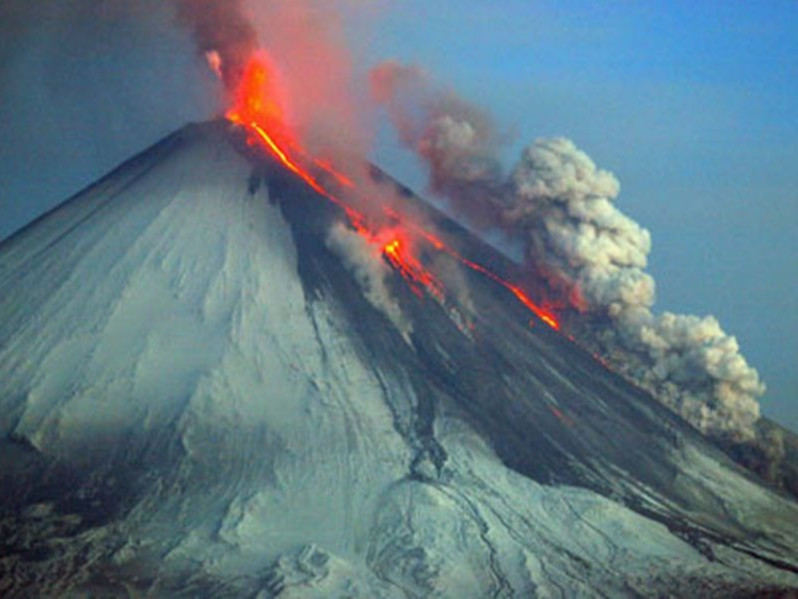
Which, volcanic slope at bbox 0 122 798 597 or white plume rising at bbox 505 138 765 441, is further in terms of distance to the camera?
white plume rising at bbox 505 138 765 441

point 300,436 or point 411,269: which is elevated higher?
point 411,269

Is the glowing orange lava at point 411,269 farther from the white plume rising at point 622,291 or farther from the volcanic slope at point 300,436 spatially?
the white plume rising at point 622,291

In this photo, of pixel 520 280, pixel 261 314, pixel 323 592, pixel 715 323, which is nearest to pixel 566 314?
pixel 520 280

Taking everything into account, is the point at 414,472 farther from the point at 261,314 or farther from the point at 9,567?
the point at 9,567

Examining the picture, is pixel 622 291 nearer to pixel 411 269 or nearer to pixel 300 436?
pixel 411 269

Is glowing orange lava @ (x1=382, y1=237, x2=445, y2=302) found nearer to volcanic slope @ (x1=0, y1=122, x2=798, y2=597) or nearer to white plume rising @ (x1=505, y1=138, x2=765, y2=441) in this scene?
volcanic slope @ (x1=0, y1=122, x2=798, y2=597)

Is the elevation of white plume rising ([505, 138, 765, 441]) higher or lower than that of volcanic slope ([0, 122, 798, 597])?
higher

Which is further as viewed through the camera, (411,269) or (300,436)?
(411,269)

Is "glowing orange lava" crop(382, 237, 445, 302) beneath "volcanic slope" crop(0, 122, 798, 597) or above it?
above

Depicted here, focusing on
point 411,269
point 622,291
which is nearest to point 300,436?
point 411,269
